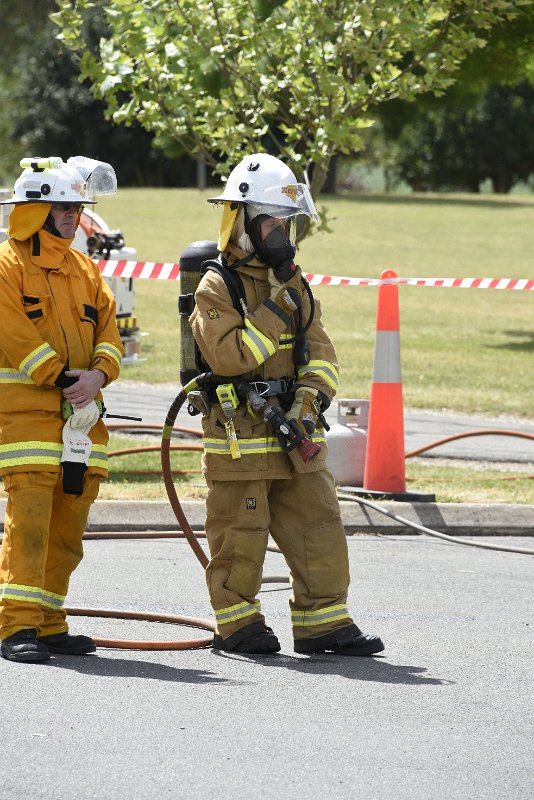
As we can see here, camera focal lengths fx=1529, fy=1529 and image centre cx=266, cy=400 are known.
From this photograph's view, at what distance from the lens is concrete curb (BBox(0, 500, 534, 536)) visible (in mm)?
7996

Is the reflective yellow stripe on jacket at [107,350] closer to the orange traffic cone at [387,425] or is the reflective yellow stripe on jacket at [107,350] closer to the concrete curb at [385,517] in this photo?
the concrete curb at [385,517]

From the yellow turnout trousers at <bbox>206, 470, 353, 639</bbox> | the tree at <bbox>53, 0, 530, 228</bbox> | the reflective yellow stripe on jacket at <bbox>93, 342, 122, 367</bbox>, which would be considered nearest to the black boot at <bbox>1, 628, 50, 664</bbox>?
the yellow turnout trousers at <bbox>206, 470, 353, 639</bbox>

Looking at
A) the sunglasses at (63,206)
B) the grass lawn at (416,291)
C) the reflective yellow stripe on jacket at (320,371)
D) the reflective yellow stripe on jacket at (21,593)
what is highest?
the sunglasses at (63,206)

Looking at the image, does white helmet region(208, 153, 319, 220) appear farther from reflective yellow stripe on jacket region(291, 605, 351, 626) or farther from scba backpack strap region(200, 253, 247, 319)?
reflective yellow stripe on jacket region(291, 605, 351, 626)

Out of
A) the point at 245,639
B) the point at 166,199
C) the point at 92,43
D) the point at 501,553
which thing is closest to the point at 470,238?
the point at 166,199

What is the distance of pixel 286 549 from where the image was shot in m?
5.84

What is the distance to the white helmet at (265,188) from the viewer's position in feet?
18.5

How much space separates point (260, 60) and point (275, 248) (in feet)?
17.2

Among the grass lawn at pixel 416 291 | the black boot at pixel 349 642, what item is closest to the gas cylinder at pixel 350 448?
the black boot at pixel 349 642

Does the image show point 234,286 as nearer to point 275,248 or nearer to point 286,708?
point 275,248

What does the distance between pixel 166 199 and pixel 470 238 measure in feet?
30.7

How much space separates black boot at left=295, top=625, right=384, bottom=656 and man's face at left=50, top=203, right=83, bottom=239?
1768 millimetres

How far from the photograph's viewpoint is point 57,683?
5215mm

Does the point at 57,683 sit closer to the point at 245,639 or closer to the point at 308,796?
the point at 245,639
